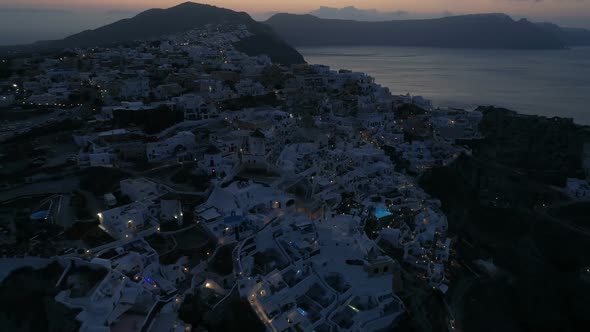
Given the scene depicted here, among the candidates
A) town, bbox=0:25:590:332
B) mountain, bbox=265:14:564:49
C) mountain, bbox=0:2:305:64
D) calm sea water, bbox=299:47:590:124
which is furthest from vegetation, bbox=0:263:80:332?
mountain, bbox=265:14:564:49

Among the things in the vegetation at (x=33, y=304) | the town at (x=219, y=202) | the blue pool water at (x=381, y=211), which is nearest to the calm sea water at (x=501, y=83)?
the town at (x=219, y=202)

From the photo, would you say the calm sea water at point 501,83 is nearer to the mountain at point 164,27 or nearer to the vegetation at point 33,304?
the mountain at point 164,27

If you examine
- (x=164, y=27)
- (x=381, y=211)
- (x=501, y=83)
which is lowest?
(x=501, y=83)

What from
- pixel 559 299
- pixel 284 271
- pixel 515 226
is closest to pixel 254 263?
pixel 284 271

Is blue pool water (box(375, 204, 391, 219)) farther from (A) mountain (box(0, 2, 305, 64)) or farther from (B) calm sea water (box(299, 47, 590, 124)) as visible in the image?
(A) mountain (box(0, 2, 305, 64))

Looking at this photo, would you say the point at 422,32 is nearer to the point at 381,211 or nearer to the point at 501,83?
the point at 501,83

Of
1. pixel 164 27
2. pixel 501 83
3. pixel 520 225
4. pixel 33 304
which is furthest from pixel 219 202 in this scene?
pixel 164 27
